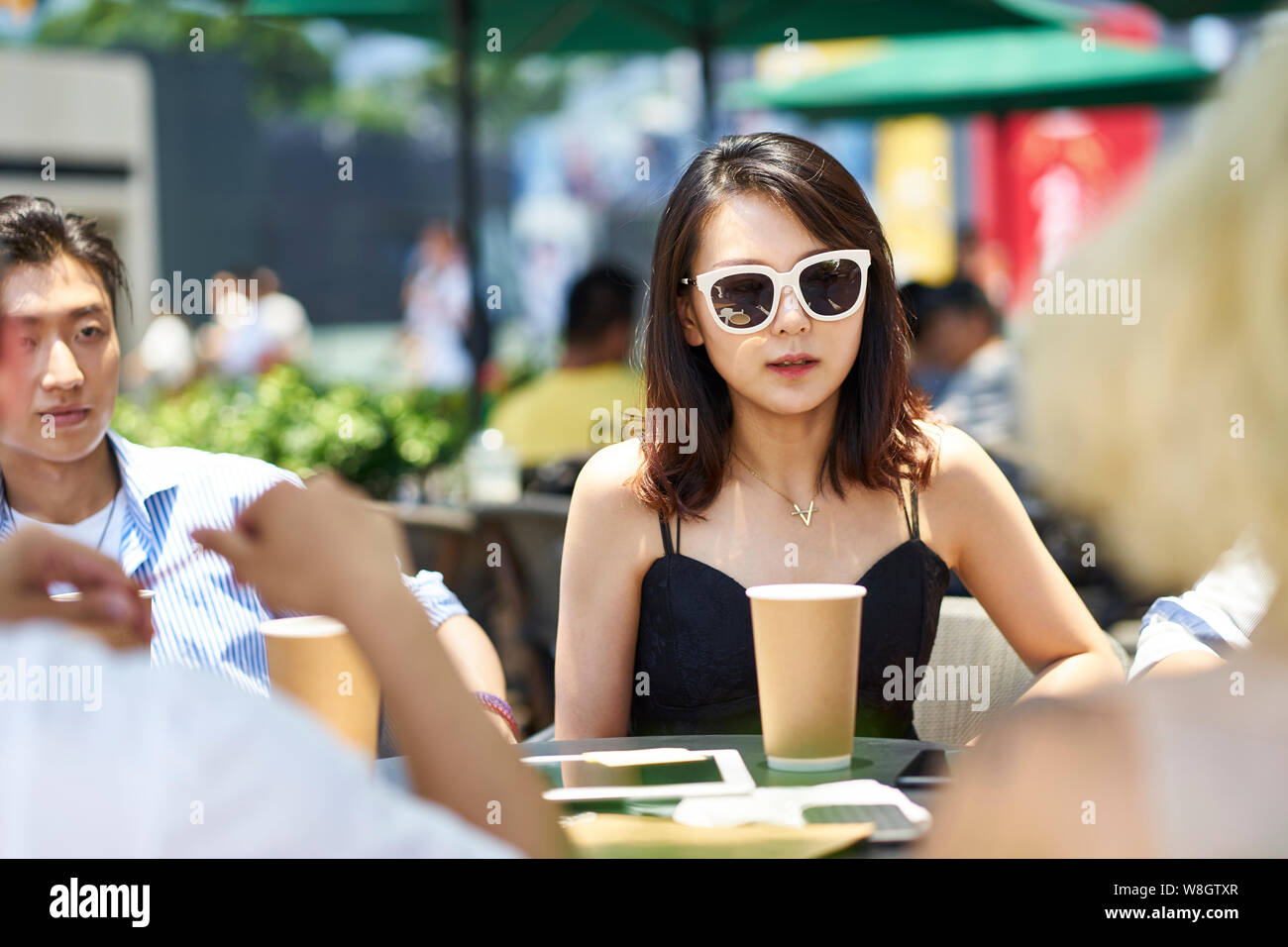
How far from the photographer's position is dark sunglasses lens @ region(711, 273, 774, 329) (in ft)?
7.13

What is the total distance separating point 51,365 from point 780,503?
1.21 metres

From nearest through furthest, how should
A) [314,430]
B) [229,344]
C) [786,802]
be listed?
[786,802], [314,430], [229,344]

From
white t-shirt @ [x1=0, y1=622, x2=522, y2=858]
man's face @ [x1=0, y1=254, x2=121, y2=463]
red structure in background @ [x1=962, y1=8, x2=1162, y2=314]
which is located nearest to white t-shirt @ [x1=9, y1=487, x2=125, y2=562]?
man's face @ [x1=0, y1=254, x2=121, y2=463]

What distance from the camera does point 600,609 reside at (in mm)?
2258

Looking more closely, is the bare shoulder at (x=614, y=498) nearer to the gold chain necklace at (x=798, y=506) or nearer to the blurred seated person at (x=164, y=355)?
the gold chain necklace at (x=798, y=506)

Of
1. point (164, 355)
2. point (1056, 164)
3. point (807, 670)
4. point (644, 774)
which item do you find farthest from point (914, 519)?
point (1056, 164)

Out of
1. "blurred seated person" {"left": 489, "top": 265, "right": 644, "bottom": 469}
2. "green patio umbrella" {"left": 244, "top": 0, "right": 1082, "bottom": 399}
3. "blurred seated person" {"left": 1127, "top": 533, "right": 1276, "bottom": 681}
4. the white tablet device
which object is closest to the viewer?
the white tablet device

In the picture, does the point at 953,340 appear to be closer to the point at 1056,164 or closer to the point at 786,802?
the point at 786,802

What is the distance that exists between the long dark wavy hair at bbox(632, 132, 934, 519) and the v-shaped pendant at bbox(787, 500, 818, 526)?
5cm

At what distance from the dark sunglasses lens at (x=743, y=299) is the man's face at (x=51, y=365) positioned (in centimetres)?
103

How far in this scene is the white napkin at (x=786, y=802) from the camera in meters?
1.38

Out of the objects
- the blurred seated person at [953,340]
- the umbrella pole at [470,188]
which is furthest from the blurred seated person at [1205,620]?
the umbrella pole at [470,188]

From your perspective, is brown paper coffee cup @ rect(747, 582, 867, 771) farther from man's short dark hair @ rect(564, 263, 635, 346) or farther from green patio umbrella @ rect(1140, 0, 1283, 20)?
green patio umbrella @ rect(1140, 0, 1283, 20)
